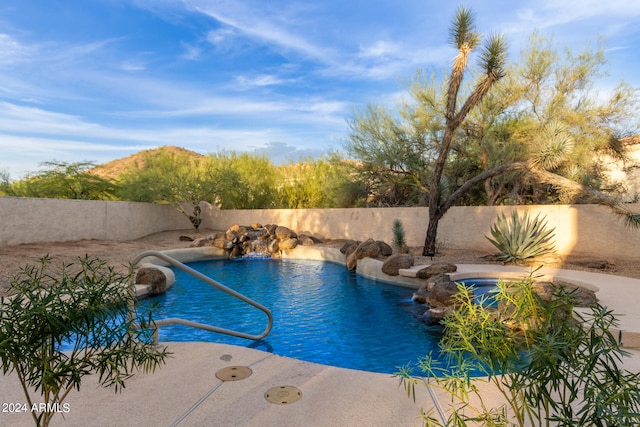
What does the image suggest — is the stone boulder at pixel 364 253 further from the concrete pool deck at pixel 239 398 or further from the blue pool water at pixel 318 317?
the concrete pool deck at pixel 239 398

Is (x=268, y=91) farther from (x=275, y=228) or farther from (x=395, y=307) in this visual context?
(x=395, y=307)

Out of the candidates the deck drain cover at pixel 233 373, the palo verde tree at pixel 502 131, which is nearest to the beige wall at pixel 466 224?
the palo verde tree at pixel 502 131

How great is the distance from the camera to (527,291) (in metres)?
1.53

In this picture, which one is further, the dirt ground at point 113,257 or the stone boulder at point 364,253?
→ the stone boulder at point 364,253

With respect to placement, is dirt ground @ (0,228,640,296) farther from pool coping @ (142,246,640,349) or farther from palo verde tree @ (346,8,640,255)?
palo verde tree @ (346,8,640,255)

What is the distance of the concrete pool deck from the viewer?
247 centimetres

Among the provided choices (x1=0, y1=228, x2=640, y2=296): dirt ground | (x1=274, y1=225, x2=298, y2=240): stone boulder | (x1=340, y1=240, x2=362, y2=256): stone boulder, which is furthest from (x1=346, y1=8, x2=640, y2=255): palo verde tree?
(x1=274, y1=225, x2=298, y2=240): stone boulder

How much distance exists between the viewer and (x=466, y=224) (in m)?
13.3

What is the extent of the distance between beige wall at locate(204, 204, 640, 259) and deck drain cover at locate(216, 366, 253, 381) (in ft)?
36.7

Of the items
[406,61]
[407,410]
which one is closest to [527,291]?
[407,410]

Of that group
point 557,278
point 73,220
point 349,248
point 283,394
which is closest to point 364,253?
point 349,248

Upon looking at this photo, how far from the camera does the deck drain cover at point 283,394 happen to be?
273 centimetres

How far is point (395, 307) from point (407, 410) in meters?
4.53

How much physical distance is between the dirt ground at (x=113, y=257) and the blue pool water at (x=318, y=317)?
1.66 m
